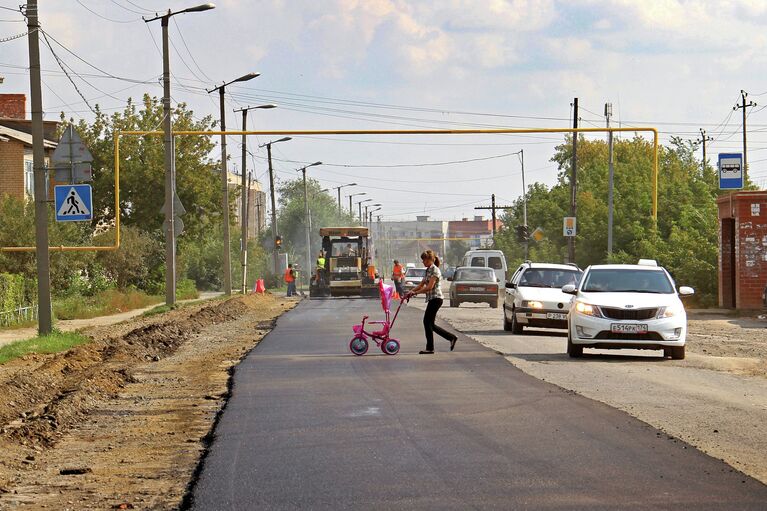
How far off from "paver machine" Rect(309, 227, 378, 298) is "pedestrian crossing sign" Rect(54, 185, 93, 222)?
117 ft

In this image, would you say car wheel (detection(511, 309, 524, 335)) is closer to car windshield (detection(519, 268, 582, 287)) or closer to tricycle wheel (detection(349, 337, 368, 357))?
car windshield (detection(519, 268, 582, 287))

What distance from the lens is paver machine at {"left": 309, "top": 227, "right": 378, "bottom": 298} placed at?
6022 cm

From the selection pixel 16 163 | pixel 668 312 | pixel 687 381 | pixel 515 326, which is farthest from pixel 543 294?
pixel 16 163

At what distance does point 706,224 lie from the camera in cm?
4425

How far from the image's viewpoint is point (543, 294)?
27516mm

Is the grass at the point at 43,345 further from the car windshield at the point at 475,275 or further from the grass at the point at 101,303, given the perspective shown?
the car windshield at the point at 475,275

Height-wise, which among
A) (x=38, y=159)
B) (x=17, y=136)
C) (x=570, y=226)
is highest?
(x=17, y=136)

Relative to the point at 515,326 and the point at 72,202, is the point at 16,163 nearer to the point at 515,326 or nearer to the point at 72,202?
the point at 72,202

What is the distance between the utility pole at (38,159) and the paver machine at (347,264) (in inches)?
1395

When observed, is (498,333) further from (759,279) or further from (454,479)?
(454,479)

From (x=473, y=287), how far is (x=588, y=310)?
23892 millimetres

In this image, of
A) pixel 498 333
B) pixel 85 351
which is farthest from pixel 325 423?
pixel 498 333

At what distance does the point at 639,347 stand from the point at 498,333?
25.0ft

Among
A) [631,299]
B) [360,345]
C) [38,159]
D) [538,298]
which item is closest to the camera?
[631,299]
